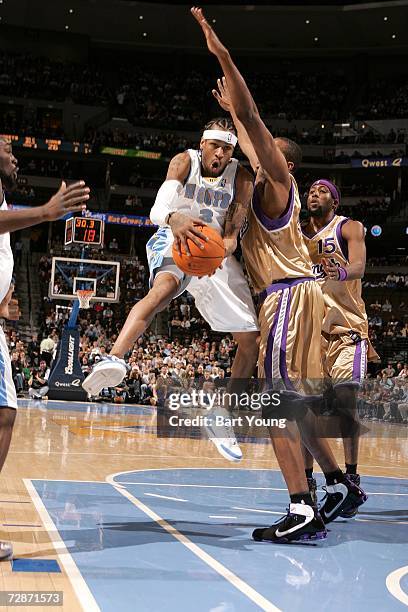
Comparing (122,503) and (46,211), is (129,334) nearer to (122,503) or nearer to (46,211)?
(46,211)

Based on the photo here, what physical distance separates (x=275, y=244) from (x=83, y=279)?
1502 cm

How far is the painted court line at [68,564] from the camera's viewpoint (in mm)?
2931

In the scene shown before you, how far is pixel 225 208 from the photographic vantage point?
4.87 m

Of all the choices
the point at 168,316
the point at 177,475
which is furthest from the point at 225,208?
the point at 168,316

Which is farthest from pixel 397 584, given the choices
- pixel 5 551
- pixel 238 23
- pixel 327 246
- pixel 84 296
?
pixel 238 23

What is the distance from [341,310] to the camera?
5.95m

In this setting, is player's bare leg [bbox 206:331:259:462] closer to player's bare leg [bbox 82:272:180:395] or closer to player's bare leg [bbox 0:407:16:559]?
player's bare leg [bbox 82:272:180:395]

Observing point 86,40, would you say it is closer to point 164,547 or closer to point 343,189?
point 343,189

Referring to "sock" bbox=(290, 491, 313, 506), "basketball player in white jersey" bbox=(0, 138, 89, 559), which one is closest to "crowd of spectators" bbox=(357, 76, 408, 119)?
"sock" bbox=(290, 491, 313, 506)

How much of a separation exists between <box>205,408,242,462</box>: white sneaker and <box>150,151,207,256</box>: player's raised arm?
146cm

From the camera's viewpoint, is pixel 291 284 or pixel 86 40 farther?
pixel 86 40

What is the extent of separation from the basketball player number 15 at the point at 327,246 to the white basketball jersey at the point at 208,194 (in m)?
1.26

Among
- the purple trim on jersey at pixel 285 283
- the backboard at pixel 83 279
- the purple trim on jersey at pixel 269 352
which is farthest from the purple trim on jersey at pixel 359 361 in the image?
Answer: the backboard at pixel 83 279

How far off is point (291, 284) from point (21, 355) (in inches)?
600
